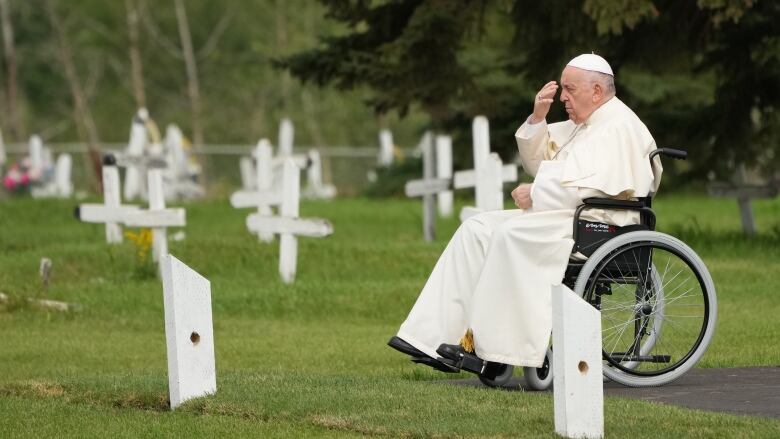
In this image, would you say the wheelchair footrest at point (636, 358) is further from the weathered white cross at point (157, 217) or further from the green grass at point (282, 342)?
the weathered white cross at point (157, 217)

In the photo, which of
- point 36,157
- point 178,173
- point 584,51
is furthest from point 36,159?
point 584,51

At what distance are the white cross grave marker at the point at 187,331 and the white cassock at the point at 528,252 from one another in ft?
3.10

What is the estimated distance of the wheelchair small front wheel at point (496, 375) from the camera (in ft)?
26.0

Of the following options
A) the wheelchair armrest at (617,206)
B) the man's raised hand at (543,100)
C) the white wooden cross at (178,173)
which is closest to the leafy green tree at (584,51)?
the man's raised hand at (543,100)

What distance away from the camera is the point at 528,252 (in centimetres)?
770

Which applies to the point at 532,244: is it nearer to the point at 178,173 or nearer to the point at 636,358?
the point at 636,358

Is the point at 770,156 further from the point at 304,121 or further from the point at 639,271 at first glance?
the point at 304,121

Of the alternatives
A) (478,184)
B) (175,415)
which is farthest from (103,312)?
(175,415)

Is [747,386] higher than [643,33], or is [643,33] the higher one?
[643,33]

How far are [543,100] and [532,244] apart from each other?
806mm

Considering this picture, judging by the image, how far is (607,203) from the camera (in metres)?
7.90

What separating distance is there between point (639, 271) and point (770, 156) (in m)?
12.8

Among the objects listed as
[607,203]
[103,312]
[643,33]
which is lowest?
[103,312]

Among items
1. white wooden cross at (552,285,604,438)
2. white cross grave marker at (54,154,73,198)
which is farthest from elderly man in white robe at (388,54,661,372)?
white cross grave marker at (54,154,73,198)
